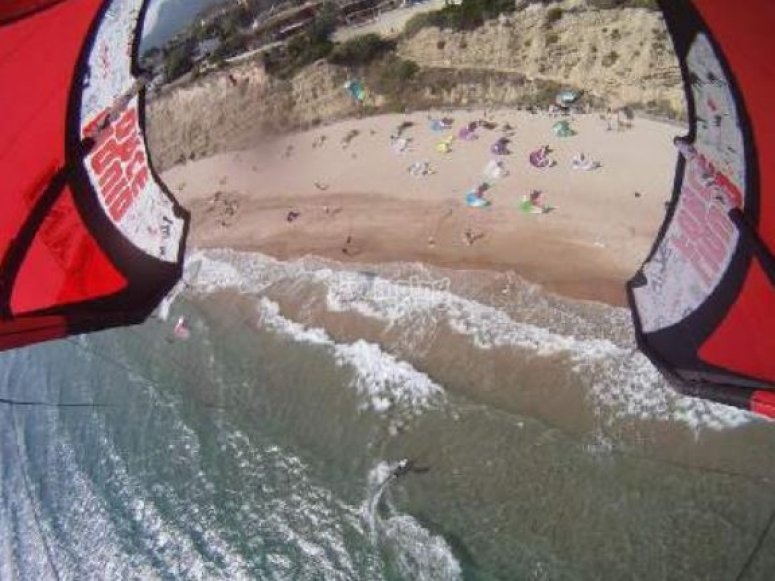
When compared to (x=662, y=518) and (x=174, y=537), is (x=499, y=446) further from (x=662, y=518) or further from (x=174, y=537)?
(x=174, y=537)

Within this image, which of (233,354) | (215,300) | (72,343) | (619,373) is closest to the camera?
(619,373)

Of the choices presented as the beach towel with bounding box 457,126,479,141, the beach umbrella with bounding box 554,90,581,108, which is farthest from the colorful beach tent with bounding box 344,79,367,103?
the beach umbrella with bounding box 554,90,581,108

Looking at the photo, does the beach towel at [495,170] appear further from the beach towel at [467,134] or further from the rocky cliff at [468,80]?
the rocky cliff at [468,80]

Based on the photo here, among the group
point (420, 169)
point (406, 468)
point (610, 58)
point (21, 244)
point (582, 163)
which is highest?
point (21, 244)

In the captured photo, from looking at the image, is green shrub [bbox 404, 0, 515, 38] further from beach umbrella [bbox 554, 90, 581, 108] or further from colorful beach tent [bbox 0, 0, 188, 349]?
colorful beach tent [bbox 0, 0, 188, 349]

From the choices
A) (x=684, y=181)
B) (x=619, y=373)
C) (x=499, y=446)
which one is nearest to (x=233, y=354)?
(x=499, y=446)

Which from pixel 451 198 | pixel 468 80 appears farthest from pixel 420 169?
pixel 468 80

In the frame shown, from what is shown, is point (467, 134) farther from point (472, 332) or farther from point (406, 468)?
point (406, 468)
